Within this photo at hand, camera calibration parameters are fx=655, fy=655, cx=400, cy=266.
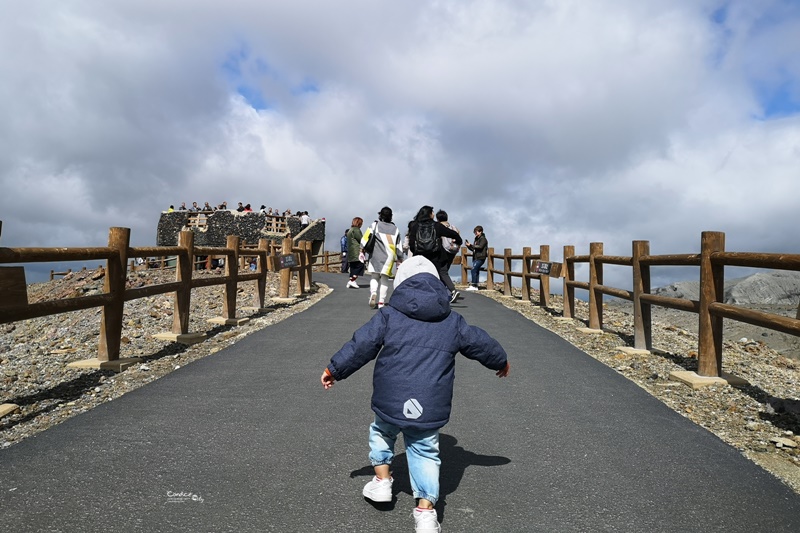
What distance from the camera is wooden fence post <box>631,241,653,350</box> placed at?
9227 millimetres

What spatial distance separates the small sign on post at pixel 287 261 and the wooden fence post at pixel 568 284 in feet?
20.1

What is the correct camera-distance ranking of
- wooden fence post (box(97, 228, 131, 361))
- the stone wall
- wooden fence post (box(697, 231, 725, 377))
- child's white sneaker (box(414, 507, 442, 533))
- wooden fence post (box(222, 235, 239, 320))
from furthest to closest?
the stone wall → wooden fence post (box(222, 235, 239, 320)) → wooden fence post (box(97, 228, 131, 361)) → wooden fence post (box(697, 231, 725, 377)) → child's white sneaker (box(414, 507, 442, 533))

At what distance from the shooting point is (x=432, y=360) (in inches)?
135

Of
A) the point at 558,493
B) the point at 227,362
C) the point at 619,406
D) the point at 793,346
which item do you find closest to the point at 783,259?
the point at 619,406

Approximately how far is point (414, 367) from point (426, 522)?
75 centimetres

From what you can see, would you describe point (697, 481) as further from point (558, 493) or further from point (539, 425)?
point (539, 425)

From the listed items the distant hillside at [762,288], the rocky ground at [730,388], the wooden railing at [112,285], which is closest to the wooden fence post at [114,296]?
the wooden railing at [112,285]

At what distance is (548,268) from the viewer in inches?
563

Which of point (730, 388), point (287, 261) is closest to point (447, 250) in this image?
point (287, 261)

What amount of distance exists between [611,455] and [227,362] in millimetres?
4715

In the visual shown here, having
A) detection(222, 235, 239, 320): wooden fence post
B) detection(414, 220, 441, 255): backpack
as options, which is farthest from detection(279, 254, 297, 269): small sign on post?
detection(414, 220, 441, 255): backpack

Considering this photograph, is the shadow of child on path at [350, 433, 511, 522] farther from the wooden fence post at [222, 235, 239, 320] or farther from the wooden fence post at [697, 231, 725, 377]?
the wooden fence post at [222, 235, 239, 320]

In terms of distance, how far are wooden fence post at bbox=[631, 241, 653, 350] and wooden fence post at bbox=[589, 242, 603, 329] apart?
180cm

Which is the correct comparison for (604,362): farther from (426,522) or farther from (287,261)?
(287,261)
